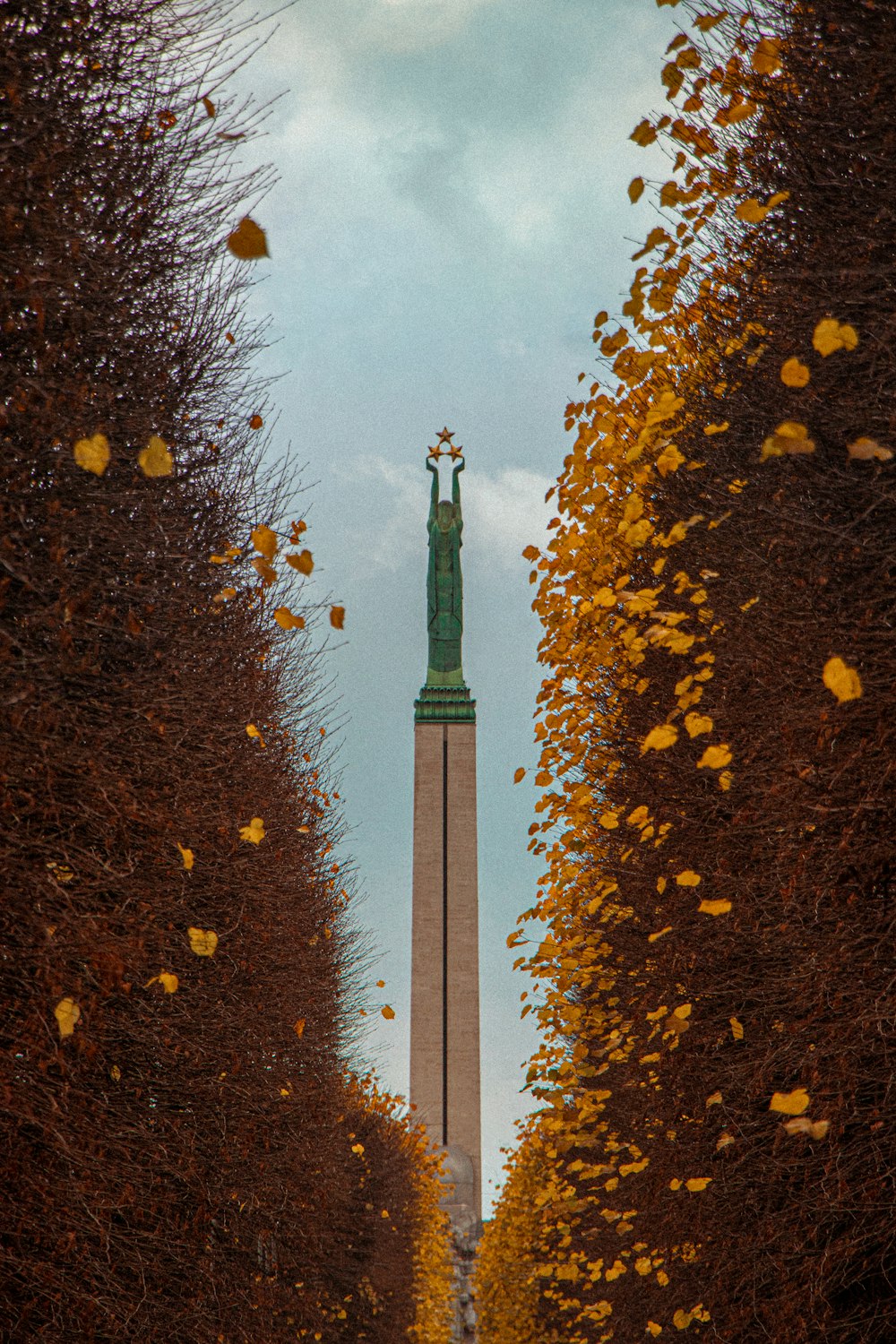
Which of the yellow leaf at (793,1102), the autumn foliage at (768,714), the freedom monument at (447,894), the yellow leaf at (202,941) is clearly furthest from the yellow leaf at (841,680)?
the freedom monument at (447,894)

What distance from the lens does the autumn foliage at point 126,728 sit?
17.6ft

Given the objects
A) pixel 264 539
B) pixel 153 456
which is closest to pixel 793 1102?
pixel 264 539

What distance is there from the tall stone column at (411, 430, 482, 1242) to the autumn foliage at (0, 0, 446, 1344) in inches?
1121

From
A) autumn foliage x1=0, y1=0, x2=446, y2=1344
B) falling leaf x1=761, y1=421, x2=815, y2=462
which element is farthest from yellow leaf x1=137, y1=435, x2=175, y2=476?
falling leaf x1=761, y1=421, x2=815, y2=462

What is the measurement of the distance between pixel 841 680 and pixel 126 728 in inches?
140

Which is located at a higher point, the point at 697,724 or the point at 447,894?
the point at 447,894

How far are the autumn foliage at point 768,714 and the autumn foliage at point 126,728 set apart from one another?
2.31 meters

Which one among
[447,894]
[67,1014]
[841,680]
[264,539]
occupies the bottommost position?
[67,1014]

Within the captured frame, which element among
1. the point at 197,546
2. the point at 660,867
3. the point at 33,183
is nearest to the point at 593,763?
the point at 660,867

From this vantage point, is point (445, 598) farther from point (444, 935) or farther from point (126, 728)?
point (126, 728)

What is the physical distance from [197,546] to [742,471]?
3.80m

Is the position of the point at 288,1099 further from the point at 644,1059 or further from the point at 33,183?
the point at 33,183

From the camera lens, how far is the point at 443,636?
42.1 m

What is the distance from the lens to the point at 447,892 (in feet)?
130
